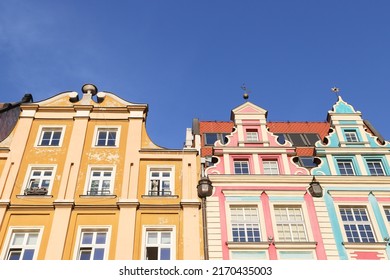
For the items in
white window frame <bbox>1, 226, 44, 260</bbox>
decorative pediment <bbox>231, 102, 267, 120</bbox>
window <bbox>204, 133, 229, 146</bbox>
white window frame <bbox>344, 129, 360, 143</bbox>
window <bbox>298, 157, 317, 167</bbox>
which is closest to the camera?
white window frame <bbox>1, 226, 44, 260</bbox>

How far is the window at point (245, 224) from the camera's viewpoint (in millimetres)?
17469

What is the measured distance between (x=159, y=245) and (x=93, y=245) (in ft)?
8.01

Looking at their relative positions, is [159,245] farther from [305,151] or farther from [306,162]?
[305,151]

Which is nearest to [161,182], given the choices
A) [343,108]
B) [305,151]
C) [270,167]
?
[270,167]

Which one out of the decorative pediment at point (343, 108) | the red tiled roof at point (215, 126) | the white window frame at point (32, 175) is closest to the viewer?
the white window frame at point (32, 175)

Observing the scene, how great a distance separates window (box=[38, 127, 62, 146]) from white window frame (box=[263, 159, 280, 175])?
9.33m

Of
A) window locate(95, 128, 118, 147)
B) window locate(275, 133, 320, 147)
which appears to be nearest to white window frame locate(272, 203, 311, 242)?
window locate(275, 133, 320, 147)

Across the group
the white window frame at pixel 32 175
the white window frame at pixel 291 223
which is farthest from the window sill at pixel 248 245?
the white window frame at pixel 32 175

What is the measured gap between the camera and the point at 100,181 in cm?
1902

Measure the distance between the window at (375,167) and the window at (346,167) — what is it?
0.78 m

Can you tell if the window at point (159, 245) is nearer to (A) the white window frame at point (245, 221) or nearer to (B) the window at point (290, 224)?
(A) the white window frame at point (245, 221)

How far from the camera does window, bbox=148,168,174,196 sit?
18.7m

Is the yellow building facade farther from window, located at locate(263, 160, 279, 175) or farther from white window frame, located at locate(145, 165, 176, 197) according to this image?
window, located at locate(263, 160, 279, 175)

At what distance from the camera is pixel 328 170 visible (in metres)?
19.8
